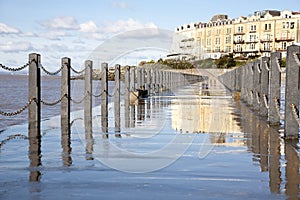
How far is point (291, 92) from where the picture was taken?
797cm

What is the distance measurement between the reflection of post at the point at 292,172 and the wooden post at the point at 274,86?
2.52 metres

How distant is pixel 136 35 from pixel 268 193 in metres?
8.66

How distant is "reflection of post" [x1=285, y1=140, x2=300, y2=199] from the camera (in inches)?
171

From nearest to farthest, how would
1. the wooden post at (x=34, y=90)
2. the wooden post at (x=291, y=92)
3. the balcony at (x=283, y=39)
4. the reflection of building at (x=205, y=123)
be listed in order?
the wooden post at (x=291, y=92), the wooden post at (x=34, y=90), the reflection of building at (x=205, y=123), the balcony at (x=283, y=39)

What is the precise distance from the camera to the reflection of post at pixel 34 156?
4.90 meters

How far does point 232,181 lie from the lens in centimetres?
478

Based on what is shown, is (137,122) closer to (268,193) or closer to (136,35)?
(136,35)

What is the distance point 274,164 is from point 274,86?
4430 millimetres

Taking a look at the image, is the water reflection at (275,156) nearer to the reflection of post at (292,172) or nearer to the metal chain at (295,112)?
the reflection of post at (292,172)

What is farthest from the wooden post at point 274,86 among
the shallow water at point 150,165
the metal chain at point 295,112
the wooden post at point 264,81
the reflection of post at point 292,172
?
the reflection of post at point 292,172

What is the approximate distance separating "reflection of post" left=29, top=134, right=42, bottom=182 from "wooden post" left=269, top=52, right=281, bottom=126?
15.8 feet

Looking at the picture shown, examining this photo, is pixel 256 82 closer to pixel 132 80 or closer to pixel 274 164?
pixel 274 164

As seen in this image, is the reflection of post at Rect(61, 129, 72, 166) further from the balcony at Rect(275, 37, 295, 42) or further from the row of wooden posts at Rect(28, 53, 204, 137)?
the balcony at Rect(275, 37, 295, 42)

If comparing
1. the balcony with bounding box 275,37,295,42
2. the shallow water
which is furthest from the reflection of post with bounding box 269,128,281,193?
the balcony with bounding box 275,37,295,42
